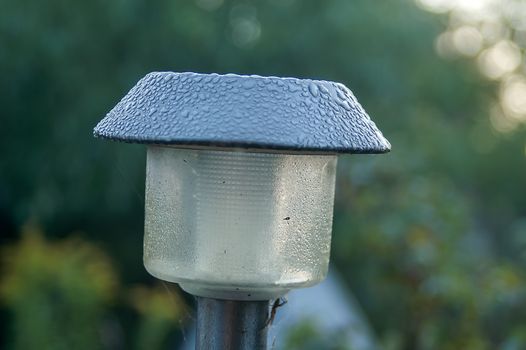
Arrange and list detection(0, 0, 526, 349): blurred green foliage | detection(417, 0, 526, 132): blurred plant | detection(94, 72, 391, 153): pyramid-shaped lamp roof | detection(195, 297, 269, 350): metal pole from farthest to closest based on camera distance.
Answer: detection(417, 0, 526, 132): blurred plant
detection(0, 0, 526, 349): blurred green foliage
detection(195, 297, 269, 350): metal pole
detection(94, 72, 391, 153): pyramid-shaped lamp roof

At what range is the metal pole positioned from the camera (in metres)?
1.07

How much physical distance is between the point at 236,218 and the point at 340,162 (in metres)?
2.73

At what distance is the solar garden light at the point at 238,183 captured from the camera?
3.13 feet

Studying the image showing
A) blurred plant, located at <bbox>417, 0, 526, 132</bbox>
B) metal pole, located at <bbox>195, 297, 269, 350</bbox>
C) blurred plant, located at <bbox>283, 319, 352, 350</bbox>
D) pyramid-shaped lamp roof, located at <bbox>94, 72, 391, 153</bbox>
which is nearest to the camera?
pyramid-shaped lamp roof, located at <bbox>94, 72, 391, 153</bbox>

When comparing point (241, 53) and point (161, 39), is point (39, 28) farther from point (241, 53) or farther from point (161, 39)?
point (241, 53)

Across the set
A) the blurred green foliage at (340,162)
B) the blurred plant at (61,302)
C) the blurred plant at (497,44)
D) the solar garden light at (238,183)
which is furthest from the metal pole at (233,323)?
the blurred plant at (497,44)

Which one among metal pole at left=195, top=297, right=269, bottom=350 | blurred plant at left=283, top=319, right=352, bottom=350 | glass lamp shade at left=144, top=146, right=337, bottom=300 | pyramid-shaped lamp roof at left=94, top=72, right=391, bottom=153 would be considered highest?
pyramid-shaped lamp roof at left=94, top=72, right=391, bottom=153

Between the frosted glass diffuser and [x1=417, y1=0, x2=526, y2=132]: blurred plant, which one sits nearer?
the frosted glass diffuser

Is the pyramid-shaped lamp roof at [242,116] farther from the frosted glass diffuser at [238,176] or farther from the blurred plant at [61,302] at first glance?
the blurred plant at [61,302]

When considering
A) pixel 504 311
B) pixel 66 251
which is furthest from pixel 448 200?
pixel 66 251

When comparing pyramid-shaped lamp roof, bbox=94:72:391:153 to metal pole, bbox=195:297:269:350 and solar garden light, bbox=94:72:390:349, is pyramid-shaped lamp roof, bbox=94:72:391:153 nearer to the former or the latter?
solar garden light, bbox=94:72:390:349

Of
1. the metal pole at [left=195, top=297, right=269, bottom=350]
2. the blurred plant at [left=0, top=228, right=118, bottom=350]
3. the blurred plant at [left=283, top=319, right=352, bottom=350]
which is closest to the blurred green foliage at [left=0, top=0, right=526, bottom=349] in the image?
the blurred plant at [left=0, top=228, right=118, bottom=350]

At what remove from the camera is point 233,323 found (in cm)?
107

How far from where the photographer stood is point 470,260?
3.34m
